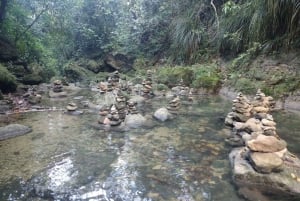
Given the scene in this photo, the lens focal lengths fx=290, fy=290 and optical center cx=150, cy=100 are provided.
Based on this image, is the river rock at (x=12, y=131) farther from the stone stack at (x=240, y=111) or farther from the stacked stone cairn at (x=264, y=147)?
the stone stack at (x=240, y=111)

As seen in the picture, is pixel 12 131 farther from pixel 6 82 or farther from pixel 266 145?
pixel 6 82

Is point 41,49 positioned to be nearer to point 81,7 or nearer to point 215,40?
point 81,7

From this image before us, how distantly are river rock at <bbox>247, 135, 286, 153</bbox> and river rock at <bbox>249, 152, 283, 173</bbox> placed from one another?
58 millimetres

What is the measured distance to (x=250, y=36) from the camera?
860cm

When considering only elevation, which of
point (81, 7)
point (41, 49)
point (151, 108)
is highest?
point (81, 7)

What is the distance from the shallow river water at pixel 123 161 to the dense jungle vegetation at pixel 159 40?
280 centimetres

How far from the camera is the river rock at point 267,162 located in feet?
9.47

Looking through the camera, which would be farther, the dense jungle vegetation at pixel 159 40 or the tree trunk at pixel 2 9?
the tree trunk at pixel 2 9

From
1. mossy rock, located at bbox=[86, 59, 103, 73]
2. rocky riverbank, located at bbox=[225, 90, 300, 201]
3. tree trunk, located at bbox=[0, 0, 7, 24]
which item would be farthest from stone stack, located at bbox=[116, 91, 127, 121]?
mossy rock, located at bbox=[86, 59, 103, 73]

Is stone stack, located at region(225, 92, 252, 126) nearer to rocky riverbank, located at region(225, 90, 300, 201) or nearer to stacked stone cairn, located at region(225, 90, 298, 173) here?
stacked stone cairn, located at region(225, 90, 298, 173)

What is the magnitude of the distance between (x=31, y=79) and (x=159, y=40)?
639cm

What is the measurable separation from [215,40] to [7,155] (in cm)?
875

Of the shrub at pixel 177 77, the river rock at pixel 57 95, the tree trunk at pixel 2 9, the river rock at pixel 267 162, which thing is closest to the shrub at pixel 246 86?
the shrub at pixel 177 77

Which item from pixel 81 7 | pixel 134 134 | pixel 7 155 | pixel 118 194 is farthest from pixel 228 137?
pixel 81 7
